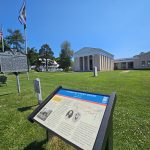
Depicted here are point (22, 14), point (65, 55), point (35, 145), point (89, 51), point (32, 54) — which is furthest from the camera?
point (65, 55)

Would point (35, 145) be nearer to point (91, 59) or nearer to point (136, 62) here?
point (91, 59)

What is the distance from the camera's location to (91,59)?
5747 centimetres

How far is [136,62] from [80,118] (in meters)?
64.9

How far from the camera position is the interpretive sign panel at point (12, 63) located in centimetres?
890

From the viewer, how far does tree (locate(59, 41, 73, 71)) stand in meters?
62.7

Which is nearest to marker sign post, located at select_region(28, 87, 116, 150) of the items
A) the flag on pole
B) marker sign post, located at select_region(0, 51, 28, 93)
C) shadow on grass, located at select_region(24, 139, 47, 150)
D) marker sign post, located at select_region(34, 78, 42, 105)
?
shadow on grass, located at select_region(24, 139, 47, 150)

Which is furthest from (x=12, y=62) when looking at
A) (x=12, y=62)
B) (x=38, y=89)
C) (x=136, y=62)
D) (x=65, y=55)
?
(x=136, y=62)

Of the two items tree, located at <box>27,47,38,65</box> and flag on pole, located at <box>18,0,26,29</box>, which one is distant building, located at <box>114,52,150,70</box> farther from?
flag on pole, located at <box>18,0,26,29</box>

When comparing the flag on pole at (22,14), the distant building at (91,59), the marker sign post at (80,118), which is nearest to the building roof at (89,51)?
the distant building at (91,59)

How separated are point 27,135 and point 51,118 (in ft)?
5.83

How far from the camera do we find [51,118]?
108 inches

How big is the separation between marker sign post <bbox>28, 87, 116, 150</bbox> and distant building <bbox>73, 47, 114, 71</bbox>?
52983 mm

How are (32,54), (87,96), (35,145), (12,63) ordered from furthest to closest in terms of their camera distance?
1. (32,54)
2. (12,63)
3. (35,145)
4. (87,96)

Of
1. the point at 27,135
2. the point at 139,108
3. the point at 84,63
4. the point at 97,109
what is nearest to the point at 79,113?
the point at 97,109
